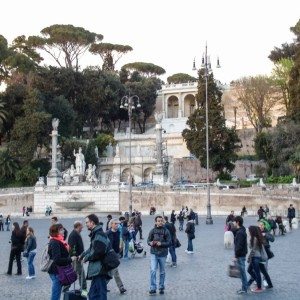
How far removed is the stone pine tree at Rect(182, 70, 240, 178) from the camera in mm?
52906

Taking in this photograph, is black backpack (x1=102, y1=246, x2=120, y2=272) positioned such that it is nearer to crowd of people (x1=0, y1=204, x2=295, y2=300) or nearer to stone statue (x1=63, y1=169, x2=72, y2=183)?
crowd of people (x1=0, y1=204, x2=295, y2=300)

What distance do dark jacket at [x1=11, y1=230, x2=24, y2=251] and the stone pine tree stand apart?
1528 inches

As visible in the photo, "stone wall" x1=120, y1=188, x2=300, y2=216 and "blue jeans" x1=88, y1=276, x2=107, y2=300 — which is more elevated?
"stone wall" x1=120, y1=188, x2=300, y2=216

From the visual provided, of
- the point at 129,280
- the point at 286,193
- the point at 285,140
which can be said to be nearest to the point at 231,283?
the point at 129,280

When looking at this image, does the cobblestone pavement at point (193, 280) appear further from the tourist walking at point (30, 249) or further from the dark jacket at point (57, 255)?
the dark jacket at point (57, 255)

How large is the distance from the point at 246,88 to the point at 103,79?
13.7 meters

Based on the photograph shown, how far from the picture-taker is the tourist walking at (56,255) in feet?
31.8

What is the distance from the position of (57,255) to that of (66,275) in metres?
0.33

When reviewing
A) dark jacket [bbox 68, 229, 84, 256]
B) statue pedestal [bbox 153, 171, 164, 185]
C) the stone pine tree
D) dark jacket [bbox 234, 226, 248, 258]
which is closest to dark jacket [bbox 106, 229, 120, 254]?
dark jacket [bbox 68, 229, 84, 256]

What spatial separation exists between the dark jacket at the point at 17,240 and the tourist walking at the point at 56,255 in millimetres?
4513

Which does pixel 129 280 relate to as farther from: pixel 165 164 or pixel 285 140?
pixel 165 164

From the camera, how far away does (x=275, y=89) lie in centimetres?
6638

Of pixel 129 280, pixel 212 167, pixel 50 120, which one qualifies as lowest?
pixel 129 280

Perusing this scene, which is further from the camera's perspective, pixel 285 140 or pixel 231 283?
pixel 285 140
